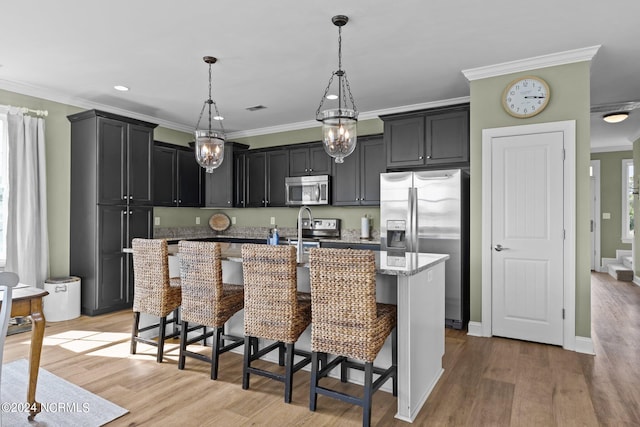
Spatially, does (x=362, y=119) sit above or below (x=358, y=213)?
above

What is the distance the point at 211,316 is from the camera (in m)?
2.86

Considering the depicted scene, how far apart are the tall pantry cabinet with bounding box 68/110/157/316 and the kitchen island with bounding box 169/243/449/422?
2.36 meters

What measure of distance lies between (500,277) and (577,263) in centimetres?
65

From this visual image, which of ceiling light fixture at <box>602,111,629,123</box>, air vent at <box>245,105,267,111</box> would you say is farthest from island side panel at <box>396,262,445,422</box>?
ceiling light fixture at <box>602,111,629,123</box>

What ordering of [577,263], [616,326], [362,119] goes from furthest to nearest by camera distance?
[362,119] → [616,326] → [577,263]

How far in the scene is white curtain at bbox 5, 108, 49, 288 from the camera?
425cm

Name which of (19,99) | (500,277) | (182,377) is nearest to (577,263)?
(500,277)

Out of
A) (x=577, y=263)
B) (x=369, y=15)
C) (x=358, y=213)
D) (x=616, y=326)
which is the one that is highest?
(x=369, y=15)

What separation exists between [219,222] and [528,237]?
498 cm

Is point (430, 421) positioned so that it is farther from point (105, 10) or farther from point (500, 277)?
point (105, 10)

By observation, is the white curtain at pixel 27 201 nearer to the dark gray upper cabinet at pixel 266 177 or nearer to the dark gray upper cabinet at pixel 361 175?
the dark gray upper cabinet at pixel 266 177

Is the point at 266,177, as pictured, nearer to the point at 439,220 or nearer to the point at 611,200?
the point at 439,220

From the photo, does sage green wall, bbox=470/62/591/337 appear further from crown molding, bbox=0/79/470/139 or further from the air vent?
the air vent

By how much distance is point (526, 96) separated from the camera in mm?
3680
